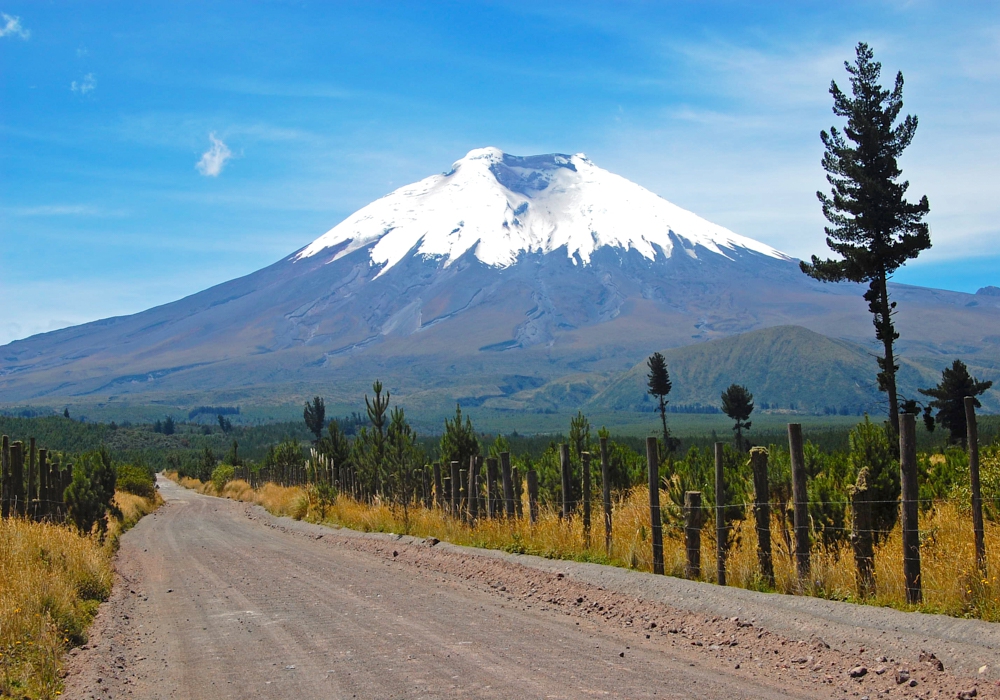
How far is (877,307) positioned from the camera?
1138 inches

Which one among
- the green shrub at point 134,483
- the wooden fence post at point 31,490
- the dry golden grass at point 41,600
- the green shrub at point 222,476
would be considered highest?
the wooden fence post at point 31,490

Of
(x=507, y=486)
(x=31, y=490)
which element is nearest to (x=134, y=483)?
(x=31, y=490)

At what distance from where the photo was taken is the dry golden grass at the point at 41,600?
8.56 meters

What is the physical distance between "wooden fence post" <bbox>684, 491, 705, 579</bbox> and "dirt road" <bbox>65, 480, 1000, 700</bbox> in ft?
2.40

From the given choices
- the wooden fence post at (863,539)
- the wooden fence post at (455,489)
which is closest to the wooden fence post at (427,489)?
the wooden fence post at (455,489)

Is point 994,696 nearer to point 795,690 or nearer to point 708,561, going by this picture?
point 795,690

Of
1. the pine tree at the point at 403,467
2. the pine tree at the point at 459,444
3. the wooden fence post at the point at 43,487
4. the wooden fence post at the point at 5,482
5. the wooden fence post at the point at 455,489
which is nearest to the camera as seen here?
the wooden fence post at the point at 5,482

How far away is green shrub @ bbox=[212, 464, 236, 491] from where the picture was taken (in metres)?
72.4

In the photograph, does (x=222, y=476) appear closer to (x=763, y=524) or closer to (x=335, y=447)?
(x=335, y=447)

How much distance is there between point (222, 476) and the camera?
75812mm

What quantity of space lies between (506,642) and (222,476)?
2772 inches

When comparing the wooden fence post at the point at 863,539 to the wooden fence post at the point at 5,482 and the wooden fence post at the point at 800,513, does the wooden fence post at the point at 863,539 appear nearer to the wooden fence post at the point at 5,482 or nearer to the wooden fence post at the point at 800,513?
the wooden fence post at the point at 800,513

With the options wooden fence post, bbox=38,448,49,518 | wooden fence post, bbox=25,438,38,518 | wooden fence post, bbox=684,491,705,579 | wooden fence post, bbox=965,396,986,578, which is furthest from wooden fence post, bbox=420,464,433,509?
wooden fence post, bbox=965,396,986,578

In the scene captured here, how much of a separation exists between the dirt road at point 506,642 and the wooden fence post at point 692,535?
28.8 inches
